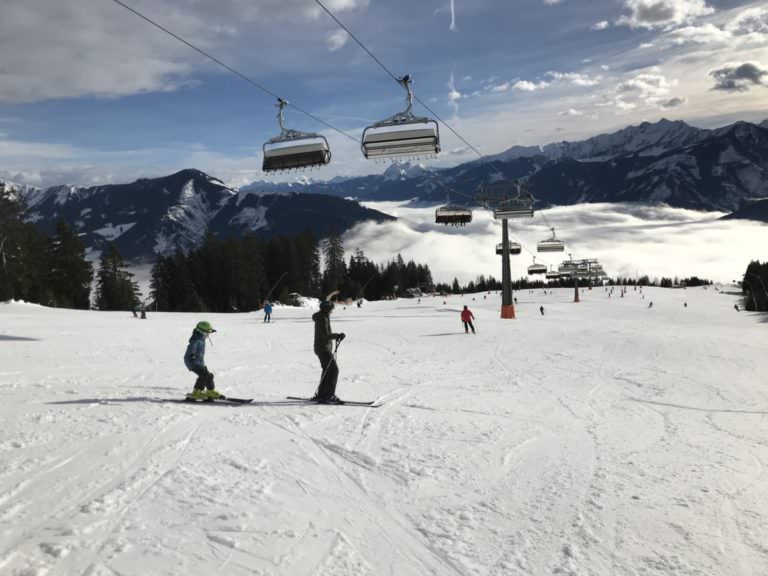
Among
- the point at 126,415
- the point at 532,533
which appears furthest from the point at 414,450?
the point at 126,415

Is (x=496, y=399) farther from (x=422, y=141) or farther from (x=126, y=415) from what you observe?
(x=126, y=415)

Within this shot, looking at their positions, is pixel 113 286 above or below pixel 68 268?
below

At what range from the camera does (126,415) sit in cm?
998

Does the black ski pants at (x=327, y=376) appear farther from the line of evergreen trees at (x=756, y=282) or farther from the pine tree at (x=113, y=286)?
the line of evergreen trees at (x=756, y=282)

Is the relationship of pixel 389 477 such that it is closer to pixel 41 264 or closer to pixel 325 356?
pixel 325 356

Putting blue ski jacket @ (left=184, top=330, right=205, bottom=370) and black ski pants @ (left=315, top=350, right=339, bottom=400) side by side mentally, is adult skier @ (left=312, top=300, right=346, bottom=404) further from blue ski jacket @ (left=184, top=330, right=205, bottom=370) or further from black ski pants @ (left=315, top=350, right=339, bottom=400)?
blue ski jacket @ (left=184, top=330, right=205, bottom=370)

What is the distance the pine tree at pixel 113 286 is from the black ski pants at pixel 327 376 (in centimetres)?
8199

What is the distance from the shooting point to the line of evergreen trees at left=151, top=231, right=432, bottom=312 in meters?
92.2

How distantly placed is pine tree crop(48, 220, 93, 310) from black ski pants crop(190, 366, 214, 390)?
75226mm

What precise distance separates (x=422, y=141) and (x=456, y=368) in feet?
25.6

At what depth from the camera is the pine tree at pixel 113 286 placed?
280 ft

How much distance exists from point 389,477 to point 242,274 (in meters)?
88.9

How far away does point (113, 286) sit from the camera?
85.9 metres

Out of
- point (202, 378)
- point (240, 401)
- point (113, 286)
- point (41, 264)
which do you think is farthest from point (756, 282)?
point (202, 378)
